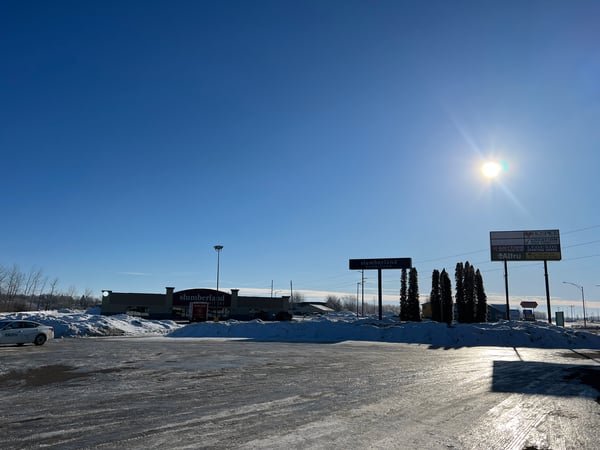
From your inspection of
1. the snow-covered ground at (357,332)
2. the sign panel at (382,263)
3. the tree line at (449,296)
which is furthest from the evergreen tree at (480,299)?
the snow-covered ground at (357,332)

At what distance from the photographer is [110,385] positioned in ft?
36.8

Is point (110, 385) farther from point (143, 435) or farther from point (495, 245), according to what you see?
point (495, 245)

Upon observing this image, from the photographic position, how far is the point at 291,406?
890 cm

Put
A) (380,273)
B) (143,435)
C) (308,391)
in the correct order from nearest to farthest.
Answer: (143,435) < (308,391) < (380,273)

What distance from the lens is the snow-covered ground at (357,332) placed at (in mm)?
31547

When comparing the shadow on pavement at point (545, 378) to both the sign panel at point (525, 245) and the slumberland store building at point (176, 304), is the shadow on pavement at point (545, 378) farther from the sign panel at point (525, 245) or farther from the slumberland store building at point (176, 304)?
the slumberland store building at point (176, 304)

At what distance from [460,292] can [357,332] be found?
23.9 meters

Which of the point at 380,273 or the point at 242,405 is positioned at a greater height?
the point at 380,273

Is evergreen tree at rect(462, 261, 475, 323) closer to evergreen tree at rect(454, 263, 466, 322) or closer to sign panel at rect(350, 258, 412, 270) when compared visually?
evergreen tree at rect(454, 263, 466, 322)

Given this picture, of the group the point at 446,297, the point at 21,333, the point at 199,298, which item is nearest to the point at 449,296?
the point at 446,297

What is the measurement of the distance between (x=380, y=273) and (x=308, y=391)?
37.7 m

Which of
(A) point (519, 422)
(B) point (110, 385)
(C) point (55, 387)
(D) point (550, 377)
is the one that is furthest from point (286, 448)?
(D) point (550, 377)

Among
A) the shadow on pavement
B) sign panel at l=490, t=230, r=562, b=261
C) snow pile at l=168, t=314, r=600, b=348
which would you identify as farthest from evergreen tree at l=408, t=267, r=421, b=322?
the shadow on pavement

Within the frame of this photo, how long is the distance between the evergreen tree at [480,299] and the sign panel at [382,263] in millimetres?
13184
